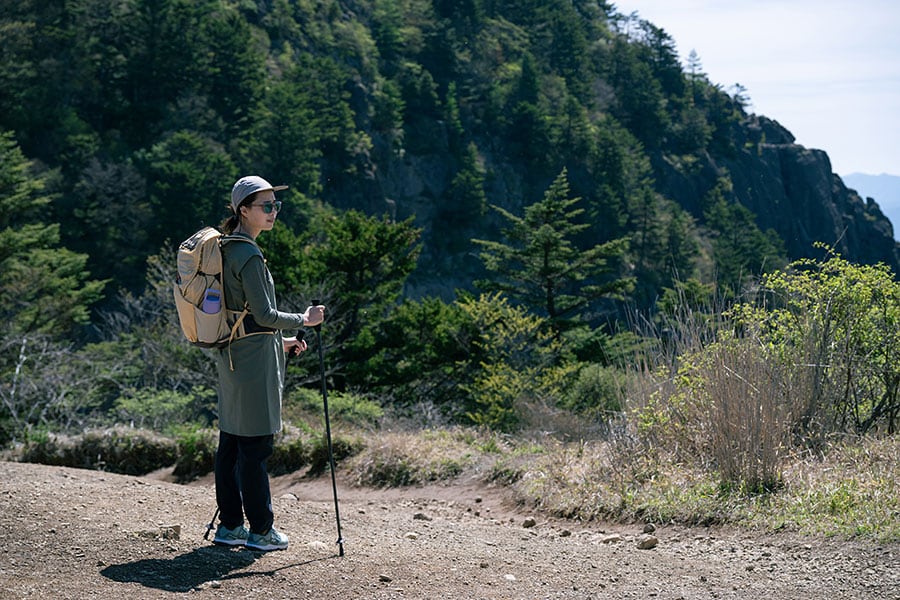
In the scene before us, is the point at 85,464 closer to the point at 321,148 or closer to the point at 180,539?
the point at 180,539

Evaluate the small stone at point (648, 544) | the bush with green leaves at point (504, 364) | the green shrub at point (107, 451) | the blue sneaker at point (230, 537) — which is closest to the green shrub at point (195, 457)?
the green shrub at point (107, 451)

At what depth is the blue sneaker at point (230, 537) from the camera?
13.8 ft

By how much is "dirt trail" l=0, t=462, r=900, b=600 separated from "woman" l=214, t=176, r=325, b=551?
18 cm

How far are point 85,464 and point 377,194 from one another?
52.8 metres

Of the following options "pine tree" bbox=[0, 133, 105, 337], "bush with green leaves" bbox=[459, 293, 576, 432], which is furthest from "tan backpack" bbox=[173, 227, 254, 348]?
"pine tree" bbox=[0, 133, 105, 337]

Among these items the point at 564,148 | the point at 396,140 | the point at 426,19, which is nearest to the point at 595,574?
the point at 396,140

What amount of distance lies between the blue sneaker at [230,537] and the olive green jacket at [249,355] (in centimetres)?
50

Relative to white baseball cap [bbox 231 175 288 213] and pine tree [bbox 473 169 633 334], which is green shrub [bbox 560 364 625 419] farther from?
pine tree [bbox 473 169 633 334]

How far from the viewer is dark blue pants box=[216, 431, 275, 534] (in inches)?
162

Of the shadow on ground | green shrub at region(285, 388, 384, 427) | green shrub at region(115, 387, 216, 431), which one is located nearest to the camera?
the shadow on ground

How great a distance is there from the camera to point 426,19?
77.6 metres

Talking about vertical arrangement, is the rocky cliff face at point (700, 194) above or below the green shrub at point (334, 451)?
above

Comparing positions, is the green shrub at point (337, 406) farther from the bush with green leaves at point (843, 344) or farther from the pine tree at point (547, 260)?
the pine tree at point (547, 260)

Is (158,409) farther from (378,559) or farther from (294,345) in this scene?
(378,559)
